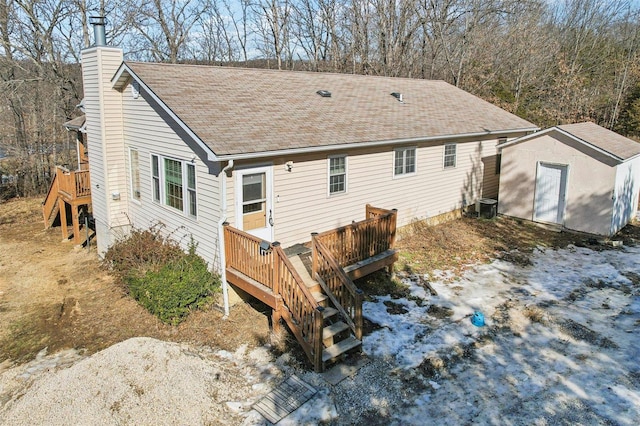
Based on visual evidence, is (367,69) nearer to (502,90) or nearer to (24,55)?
(502,90)

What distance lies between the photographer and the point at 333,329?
7660 mm

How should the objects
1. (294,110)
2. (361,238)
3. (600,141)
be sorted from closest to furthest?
(361,238), (294,110), (600,141)

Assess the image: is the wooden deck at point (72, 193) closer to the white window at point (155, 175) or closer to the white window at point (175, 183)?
the white window at point (155, 175)

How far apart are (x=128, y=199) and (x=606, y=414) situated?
38.3ft

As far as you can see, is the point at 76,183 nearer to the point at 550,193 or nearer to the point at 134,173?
the point at 134,173

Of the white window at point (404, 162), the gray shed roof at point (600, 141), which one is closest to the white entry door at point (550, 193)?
the gray shed roof at point (600, 141)

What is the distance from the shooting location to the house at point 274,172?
8.28 meters

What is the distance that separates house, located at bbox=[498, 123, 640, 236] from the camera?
13.1 metres

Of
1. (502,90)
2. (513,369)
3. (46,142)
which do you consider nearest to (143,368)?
(513,369)

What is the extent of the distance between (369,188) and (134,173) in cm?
638

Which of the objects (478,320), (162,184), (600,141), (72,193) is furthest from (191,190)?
(600,141)

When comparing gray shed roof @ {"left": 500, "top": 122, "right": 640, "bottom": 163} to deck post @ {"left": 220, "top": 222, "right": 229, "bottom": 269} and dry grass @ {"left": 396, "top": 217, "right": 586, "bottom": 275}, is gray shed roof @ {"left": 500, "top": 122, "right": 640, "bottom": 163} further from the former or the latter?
deck post @ {"left": 220, "top": 222, "right": 229, "bottom": 269}

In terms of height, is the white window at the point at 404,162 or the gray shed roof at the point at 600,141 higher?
the gray shed roof at the point at 600,141

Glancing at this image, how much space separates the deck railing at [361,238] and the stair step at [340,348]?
5.54 ft
